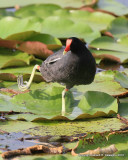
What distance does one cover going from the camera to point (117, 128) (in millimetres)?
2852

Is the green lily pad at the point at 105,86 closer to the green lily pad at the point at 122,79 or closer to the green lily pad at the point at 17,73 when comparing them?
the green lily pad at the point at 122,79

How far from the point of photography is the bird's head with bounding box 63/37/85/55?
3.02 meters

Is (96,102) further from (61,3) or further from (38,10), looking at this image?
(61,3)

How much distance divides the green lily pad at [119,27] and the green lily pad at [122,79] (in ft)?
4.61

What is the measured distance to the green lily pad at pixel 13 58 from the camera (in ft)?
12.7

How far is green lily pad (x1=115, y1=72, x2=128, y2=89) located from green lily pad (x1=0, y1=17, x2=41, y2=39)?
1.10 metres

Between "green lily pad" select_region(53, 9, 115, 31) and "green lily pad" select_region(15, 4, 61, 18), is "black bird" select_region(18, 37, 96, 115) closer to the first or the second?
"green lily pad" select_region(53, 9, 115, 31)

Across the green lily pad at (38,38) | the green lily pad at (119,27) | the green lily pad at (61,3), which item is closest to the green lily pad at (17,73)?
the green lily pad at (38,38)

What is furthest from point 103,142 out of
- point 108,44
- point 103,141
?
point 108,44

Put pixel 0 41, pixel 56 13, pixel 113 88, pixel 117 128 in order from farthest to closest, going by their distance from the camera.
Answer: pixel 56 13, pixel 0 41, pixel 113 88, pixel 117 128

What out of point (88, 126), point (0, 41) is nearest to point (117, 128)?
point (88, 126)

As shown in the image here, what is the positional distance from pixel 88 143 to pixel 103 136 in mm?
130

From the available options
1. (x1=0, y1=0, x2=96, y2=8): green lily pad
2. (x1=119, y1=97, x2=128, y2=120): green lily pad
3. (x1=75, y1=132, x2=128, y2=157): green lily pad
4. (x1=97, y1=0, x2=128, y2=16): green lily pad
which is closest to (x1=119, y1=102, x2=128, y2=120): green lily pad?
(x1=119, y1=97, x2=128, y2=120): green lily pad

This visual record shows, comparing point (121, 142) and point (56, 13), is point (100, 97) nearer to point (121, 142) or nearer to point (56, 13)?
point (121, 142)
